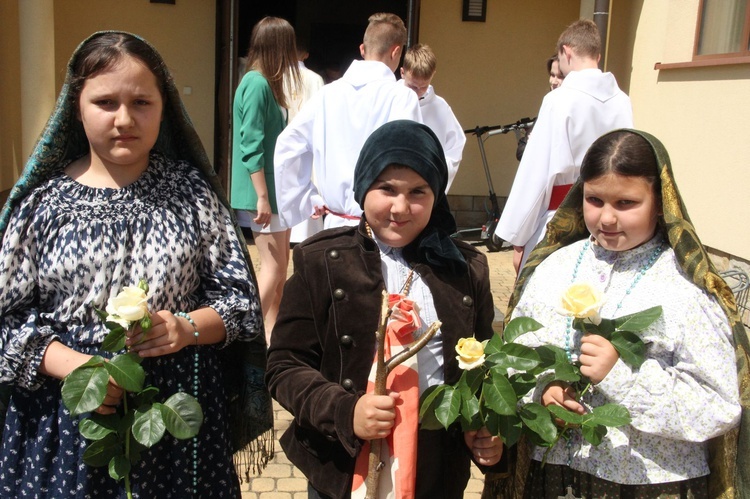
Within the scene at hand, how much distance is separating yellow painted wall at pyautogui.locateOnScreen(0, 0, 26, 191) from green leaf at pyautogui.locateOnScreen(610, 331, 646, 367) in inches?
304

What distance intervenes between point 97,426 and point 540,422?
104 centimetres

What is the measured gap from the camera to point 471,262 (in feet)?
6.88

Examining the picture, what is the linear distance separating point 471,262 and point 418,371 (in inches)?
13.9

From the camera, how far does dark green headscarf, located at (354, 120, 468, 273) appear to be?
194 centimetres

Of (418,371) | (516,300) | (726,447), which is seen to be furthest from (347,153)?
(726,447)

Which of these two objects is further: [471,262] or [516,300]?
[516,300]

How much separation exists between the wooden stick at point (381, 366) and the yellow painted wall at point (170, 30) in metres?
7.45

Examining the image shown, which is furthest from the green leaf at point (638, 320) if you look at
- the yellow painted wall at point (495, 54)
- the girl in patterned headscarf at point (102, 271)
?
the yellow painted wall at point (495, 54)

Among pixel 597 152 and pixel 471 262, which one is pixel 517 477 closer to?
pixel 471 262

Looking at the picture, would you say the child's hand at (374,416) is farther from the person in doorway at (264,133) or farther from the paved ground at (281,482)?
the person in doorway at (264,133)

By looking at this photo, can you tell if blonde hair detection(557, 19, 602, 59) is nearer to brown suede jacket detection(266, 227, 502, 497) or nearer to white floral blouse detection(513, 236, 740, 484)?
white floral blouse detection(513, 236, 740, 484)

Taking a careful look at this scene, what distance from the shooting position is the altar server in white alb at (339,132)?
13.0 feet

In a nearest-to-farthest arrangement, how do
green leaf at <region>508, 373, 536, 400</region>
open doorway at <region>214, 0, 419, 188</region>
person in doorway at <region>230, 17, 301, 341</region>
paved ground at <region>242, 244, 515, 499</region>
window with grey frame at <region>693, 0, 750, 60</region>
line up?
green leaf at <region>508, 373, 536, 400</region> < paved ground at <region>242, 244, 515, 499</region> < person in doorway at <region>230, 17, 301, 341</region> < window with grey frame at <region>693, 0, 750, 60</region> < open doorway at <region>214, 0, 419, 188</region>

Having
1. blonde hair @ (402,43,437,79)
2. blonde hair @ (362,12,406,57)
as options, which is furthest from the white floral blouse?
blonde hair @ (402,43,437,79)
